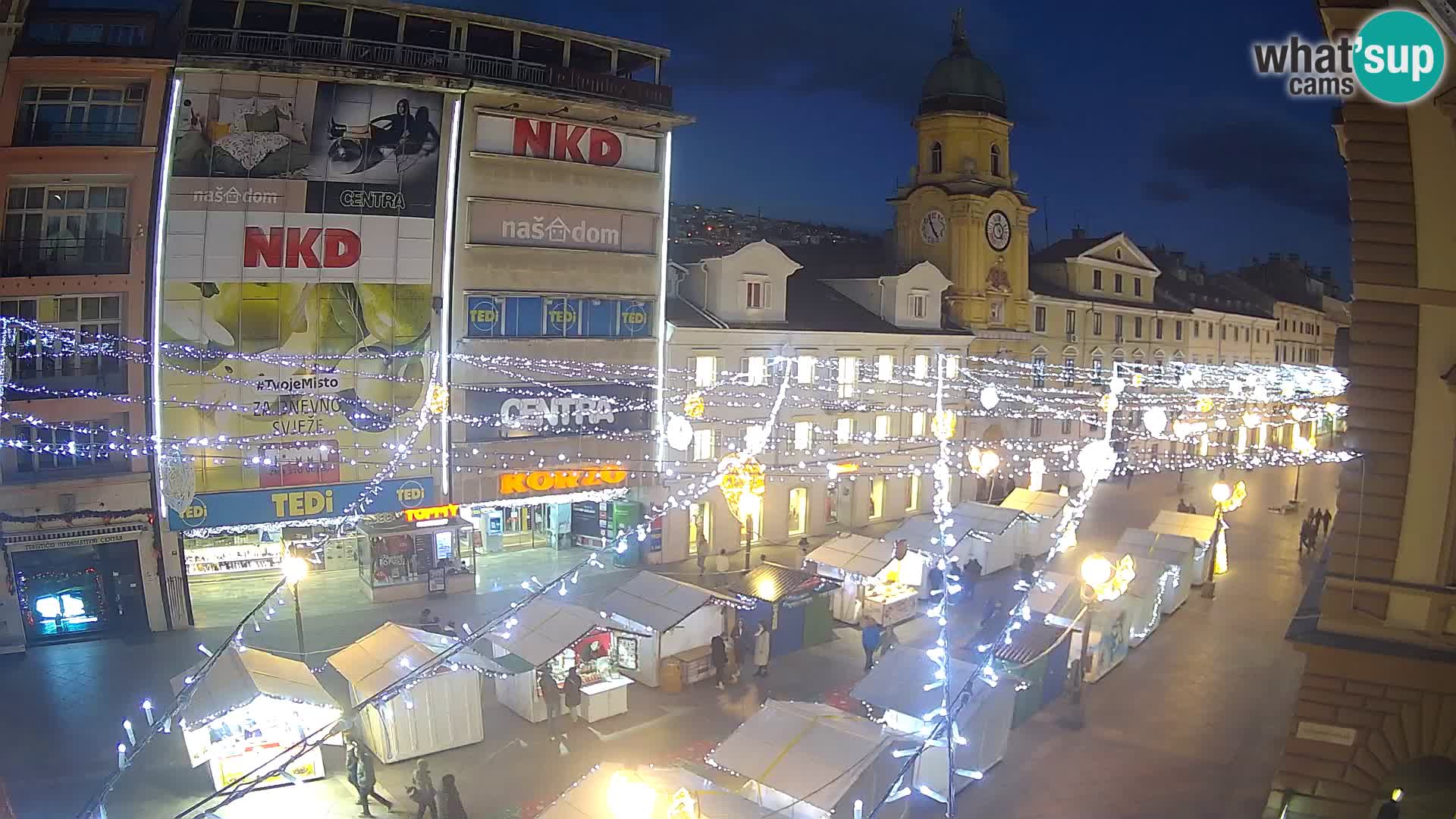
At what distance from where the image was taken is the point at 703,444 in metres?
29.5

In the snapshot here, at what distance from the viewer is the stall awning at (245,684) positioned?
14770 millimetres

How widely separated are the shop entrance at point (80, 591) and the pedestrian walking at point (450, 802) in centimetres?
1240

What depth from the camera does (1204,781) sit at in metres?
15.4

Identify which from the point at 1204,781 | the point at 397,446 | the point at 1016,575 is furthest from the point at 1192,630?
the point at 397,446

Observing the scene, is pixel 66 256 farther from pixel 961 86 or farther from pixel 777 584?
pixel 961 86

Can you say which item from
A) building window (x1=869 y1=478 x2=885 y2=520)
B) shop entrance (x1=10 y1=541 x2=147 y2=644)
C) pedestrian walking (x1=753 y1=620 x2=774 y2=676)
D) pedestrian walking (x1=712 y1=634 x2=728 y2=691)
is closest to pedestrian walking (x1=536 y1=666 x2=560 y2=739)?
pedestrian walking (x1=712 y1=634 x2=728 y2=691)

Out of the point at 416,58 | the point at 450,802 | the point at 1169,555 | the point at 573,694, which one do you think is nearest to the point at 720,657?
the point at 573,694

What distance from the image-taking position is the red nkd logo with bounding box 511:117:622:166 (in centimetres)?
2544

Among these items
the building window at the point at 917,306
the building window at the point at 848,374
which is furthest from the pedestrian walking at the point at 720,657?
the building window at the point at 917,306

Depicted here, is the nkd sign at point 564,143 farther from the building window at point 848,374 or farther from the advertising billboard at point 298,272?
the building window at point 848,374

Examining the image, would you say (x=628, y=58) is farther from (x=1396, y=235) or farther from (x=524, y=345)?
(x=1396, y=235)

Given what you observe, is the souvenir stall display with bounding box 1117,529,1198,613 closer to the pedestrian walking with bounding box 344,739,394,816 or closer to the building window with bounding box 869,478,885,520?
the building window with bounding box 869,478,885,520

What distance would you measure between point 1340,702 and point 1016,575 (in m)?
17.5

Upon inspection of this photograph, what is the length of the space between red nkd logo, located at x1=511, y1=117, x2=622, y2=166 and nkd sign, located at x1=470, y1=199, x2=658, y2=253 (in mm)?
1271
